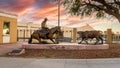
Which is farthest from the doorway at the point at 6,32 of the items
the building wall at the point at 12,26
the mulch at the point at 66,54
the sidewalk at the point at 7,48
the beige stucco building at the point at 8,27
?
the mulch at the point at 66,54

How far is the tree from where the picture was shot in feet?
96.8

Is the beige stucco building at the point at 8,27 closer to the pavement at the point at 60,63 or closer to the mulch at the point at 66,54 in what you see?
the mulch at the point at 66,54

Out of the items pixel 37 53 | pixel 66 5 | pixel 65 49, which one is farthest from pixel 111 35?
pixel 37 53

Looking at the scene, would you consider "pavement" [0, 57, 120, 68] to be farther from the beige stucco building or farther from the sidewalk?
the beige stucco building

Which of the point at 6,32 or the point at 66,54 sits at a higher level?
the point at 6,32

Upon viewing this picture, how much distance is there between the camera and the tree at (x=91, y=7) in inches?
1162

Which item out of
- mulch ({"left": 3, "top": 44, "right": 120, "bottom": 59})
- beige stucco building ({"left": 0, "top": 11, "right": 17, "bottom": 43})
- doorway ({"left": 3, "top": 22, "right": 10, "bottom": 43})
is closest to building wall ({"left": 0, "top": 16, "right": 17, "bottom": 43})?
beige stucco building ({"left": 0, "top": 11, "right": 17, "bottom": 43})

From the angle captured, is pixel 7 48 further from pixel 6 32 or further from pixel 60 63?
pixel 6 32

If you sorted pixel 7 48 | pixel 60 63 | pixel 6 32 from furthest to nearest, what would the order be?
pixel 6 32 < pixel 7 48 < pixel 60 63

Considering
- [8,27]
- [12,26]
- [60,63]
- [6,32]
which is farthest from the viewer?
[12,26]

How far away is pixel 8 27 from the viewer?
A: 1533 inches

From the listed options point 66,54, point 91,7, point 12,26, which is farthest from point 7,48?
point 12,26

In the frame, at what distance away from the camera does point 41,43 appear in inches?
1031

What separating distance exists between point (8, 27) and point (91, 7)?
505 inches
